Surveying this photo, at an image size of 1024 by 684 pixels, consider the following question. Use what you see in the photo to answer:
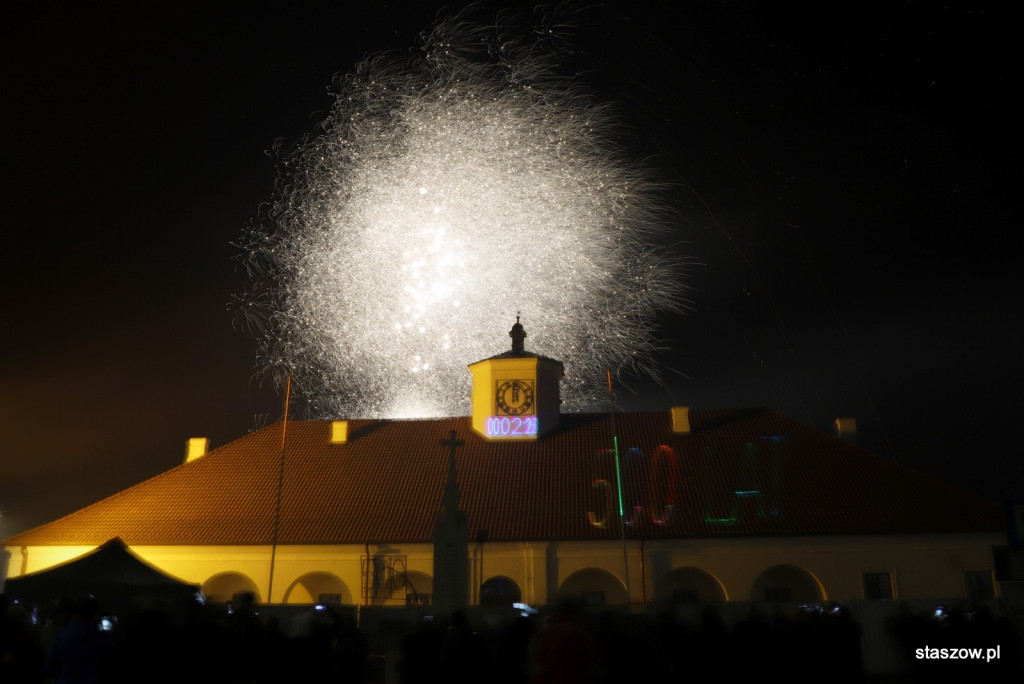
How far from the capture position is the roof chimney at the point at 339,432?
3988cm

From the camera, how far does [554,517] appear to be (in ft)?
106

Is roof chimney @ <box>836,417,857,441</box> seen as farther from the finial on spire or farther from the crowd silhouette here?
the crowd silhouette

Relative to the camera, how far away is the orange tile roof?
31.7 meters

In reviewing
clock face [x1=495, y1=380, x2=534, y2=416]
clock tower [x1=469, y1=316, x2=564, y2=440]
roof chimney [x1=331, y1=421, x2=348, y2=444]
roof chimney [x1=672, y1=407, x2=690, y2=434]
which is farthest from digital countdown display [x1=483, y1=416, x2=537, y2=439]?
roof chimney [x1=331, y1=421, x2=348, y2=444]

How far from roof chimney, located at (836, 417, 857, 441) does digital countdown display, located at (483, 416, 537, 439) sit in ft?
44.4

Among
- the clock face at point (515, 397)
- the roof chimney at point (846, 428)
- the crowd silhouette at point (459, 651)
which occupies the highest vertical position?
the clock face at point (515, 397)

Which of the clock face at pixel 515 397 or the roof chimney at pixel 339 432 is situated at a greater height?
the clock face at pixel 515 397

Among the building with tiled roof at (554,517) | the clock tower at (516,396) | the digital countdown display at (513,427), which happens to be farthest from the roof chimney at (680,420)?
the digital countdown display at (513,427)

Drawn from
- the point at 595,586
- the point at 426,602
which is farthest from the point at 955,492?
the point at 426,602

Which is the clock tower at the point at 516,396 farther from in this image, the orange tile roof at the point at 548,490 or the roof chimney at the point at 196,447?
the roof chimney at the point at 196,447

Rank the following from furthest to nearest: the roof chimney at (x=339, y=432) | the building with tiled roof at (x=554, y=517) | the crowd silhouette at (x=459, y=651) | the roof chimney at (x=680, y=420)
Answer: the roof chimney at (x=339, y=432), the roof chimney at (x=680, y=420), the building with tiled roof at (x=554, y=517), the crowd silhouette at (x=459, y=651)

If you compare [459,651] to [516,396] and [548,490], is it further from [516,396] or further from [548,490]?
[516,396]

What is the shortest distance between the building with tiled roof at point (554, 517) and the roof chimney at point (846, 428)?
→ 2123 mm

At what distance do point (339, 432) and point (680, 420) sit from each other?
50.7ft
